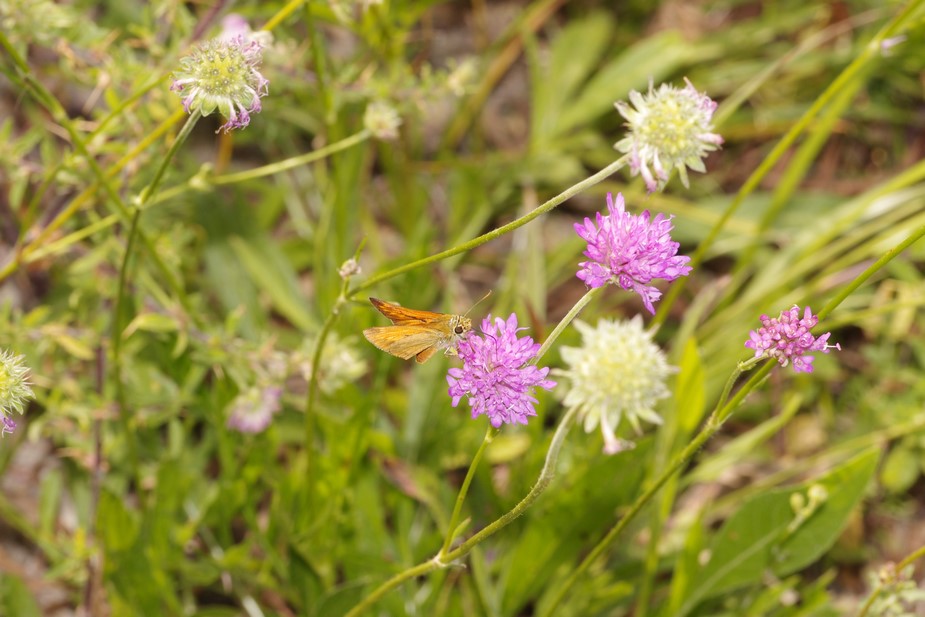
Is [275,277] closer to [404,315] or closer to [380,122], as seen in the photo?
[380,122]

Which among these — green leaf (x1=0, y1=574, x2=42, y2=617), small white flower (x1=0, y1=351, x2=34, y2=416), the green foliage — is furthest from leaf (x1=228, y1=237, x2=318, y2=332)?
small white flower (x1=0, y1=351, x2=34, y2=416)

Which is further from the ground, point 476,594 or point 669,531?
point 669,531

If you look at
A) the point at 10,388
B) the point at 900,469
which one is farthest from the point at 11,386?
the point at 900,469

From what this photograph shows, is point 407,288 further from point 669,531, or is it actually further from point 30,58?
point 30,58

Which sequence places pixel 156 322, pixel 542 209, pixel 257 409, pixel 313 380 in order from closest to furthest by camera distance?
pixel 542 209, pixel 313 380, pixel 156 322, pixel 257 409

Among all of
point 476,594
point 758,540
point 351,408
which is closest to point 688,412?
point 758,540

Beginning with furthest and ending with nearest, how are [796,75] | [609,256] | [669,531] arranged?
[796,75], [669,531], [609,256]

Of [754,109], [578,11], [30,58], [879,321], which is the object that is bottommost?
[879,321]
